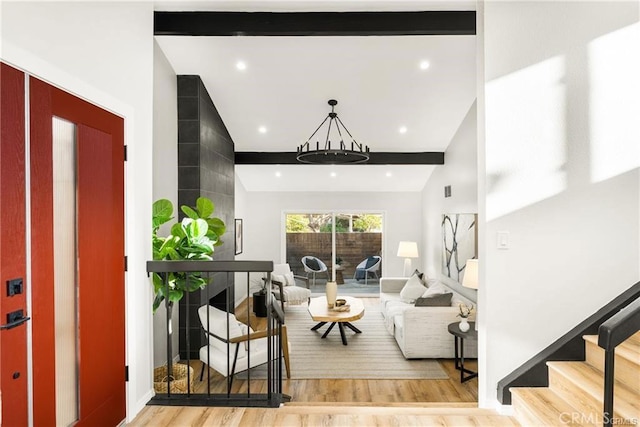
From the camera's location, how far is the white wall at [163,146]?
13.4ft

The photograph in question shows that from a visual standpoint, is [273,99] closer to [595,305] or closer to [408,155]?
[408,155]

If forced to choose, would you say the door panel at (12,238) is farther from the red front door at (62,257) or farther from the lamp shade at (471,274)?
the lamp shade at (471,274)

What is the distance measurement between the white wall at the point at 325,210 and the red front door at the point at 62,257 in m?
6.50

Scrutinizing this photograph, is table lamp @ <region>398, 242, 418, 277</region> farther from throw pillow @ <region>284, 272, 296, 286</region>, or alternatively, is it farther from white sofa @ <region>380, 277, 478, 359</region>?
white sofa @ <region>380, 277, 478, 359</region>

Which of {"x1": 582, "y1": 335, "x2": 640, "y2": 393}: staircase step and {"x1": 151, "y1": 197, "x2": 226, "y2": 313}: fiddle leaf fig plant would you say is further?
{"x1": 151, "y1": 197, "x2": 226, "y2": 313}: fiddle leaf fig plant

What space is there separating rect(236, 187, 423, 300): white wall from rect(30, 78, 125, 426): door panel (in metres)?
6.47

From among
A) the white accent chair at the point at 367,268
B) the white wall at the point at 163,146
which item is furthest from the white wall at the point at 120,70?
the white accent chair at the point at 367,268

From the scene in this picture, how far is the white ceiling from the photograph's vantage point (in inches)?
167

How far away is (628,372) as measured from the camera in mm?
2230

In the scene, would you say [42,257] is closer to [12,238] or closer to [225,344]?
[12,238]

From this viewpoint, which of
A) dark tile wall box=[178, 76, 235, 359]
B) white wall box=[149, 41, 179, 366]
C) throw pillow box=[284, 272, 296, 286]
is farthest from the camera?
throw pillow box=[284, 272, 296, 286]

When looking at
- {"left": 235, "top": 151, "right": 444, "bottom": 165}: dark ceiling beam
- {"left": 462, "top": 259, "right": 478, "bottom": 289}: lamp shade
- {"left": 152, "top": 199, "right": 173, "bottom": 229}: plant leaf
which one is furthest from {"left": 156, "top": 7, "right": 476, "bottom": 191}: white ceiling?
{"left": 462, "top": 259, "right": 478, "bottom": 289}: lamp shade

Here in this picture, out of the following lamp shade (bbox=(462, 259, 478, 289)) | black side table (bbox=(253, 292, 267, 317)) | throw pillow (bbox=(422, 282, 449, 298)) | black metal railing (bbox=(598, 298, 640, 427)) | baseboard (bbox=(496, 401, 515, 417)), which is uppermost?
black metal railing (bbox=(598, 298, 640, 427))

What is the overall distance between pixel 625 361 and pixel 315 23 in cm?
329
